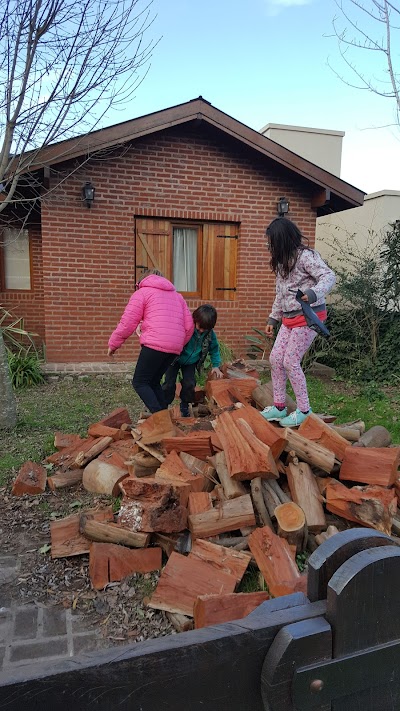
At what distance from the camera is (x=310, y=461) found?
298 centimetres

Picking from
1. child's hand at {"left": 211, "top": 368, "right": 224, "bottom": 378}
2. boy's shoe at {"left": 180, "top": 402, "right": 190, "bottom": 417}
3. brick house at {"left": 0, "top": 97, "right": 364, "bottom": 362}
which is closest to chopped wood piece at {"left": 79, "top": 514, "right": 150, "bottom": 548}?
boy's shoe at {"left": 180, "top": 402, "right": 190, "bottom": 417}

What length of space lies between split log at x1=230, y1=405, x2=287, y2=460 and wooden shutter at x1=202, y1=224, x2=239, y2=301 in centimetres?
557

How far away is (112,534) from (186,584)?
1.81 ft

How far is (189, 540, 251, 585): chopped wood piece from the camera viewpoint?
2.42 metres

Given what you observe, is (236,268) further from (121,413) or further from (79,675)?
(79,675)

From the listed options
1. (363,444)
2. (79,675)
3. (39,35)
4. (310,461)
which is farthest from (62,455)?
(39,35)

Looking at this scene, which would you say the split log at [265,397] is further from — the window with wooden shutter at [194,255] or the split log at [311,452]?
the window with wooden shutter at [194,255]

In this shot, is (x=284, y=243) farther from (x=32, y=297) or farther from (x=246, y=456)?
(x=32, y=297)

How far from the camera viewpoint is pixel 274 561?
2.38m

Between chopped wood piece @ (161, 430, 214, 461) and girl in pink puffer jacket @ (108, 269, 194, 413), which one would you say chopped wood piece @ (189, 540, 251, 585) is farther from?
girl in pink puffer jacket @ (108, 269, 194, 413)

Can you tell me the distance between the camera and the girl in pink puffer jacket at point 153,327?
13.9 ft

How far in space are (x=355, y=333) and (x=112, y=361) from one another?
403 cm

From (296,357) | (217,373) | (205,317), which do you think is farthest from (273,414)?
(205,317)

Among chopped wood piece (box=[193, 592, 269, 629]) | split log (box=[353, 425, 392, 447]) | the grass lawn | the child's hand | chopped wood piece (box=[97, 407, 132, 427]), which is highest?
the child's hand
